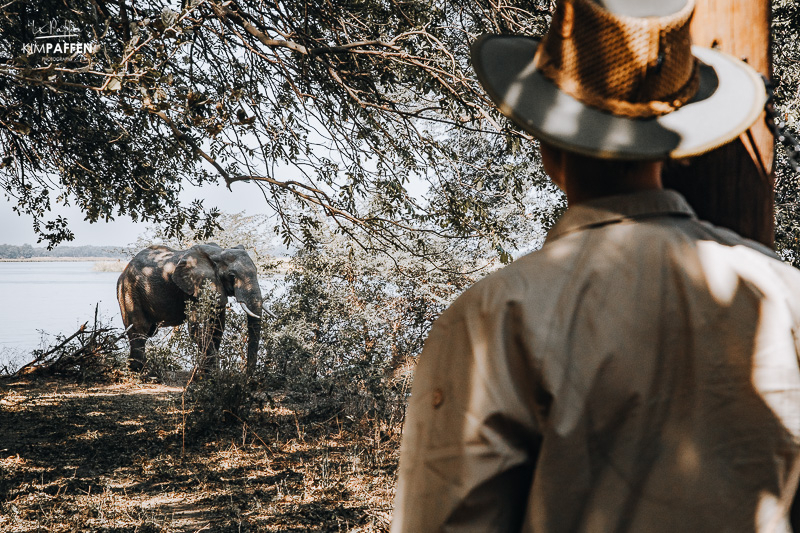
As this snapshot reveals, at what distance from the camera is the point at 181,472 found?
528 cm

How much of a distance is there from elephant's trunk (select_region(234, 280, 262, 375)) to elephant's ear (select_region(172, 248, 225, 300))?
1.24 ft

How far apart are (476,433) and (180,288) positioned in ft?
33.4

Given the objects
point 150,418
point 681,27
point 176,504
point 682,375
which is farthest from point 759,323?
point 150,418

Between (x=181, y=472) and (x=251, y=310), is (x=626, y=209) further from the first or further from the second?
(x=251, y=310)

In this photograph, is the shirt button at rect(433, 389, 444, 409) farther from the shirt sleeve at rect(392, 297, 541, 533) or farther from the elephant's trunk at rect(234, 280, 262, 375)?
the elephant's trunk at rect(234, 280, 262, 375)

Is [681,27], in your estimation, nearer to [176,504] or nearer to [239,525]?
[239,525]

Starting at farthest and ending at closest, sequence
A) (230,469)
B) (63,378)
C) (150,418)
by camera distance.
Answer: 1. (63,378)
2. (150,418)
3. (230,469)

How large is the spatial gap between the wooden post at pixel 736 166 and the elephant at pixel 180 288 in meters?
8.78

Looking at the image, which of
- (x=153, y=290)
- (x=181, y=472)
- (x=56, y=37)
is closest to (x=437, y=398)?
(x=181, y=472)

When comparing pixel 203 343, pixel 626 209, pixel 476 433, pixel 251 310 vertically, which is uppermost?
pixel 626 209

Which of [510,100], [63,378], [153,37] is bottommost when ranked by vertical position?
[63,378]

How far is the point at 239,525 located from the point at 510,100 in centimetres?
374

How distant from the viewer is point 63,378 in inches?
384

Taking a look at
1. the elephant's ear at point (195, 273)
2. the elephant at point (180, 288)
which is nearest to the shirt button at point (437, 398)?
the elephant at point (180, 288)
